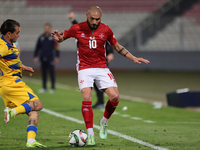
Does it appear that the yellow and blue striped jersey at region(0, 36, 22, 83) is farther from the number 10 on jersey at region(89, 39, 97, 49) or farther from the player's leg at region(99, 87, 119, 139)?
the player's leg at region(99, 87, 119, 139)

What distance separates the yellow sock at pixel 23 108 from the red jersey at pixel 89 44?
117 centimetres

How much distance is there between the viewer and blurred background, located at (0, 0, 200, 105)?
1049 inches

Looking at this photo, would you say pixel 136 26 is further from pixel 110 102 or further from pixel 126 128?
pixel 110 102

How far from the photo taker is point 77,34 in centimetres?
593

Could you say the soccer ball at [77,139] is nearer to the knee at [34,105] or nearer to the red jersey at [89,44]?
the knee at [34,105]

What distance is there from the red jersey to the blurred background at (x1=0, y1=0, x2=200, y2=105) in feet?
59.5

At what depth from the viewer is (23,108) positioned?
5.08 meters

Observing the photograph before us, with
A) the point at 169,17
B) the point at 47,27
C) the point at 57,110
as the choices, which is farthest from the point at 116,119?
the point at 169,17

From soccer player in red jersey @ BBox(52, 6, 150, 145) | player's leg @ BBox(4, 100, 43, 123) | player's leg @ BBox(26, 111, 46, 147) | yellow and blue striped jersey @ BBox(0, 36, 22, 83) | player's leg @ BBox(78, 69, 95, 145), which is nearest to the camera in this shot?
player's leg @ BBox(4, 100, 43, 123)

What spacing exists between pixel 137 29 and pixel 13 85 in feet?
71.0

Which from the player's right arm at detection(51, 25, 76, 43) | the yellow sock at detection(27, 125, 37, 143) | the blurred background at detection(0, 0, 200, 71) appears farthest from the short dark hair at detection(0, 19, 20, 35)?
the blurred background at detection(0, 0, 200, 71)

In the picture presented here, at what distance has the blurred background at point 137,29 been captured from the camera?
87.5 feet

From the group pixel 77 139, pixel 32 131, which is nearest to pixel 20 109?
pixel 32 131

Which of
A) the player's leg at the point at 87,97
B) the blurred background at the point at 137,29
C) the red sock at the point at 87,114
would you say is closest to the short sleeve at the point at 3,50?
the player's leg at the point at 87,97
